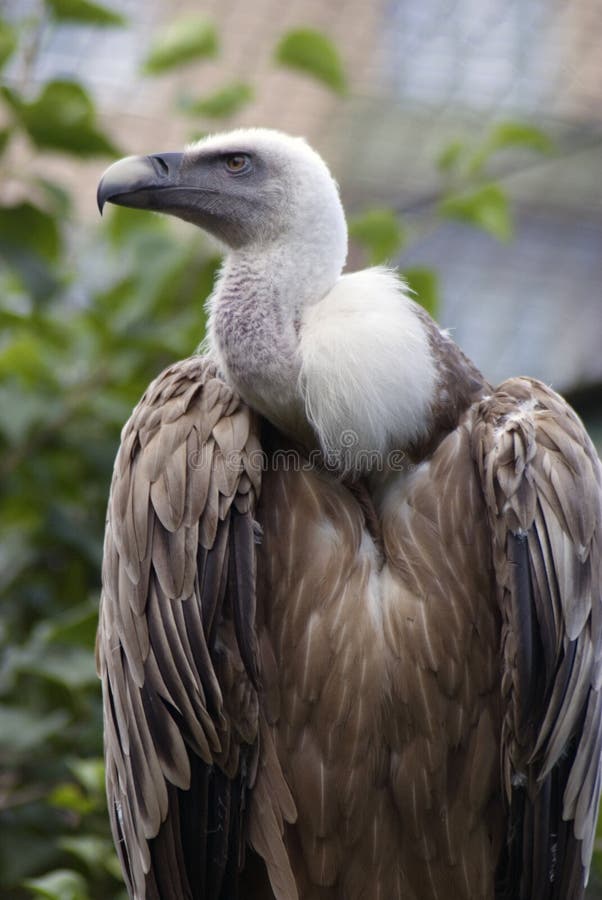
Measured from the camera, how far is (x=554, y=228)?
746cm

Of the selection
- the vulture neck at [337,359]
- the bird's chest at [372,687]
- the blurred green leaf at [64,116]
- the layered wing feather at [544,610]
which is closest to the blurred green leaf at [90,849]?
the bird's chest at [372,687]

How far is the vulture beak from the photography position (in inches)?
140

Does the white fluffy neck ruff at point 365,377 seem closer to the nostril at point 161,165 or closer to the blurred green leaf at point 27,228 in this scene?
the nostril at point 161,165

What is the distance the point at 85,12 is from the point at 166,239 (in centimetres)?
77

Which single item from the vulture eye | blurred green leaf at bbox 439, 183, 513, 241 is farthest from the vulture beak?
blurred green leaf at bbox 439, 183, 513, 241

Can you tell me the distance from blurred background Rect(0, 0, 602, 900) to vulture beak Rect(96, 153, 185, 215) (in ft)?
3.55

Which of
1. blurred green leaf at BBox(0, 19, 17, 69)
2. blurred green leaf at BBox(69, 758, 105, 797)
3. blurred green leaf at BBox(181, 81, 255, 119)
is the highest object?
blurred green leaf at BBox(0, 19, 17, 69)

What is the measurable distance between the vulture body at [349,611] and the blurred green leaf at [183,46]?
210cm

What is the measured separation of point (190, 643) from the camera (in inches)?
129

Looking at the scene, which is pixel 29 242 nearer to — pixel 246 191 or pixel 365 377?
pixel 246 191

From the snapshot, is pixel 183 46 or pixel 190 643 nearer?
pixel 190 643

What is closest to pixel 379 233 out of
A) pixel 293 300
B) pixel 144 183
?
pixel 144 183

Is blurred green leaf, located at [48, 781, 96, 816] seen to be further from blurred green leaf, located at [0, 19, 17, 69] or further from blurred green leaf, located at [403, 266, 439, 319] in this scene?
blurred green leaf, located at [0, 19, 17, 69]

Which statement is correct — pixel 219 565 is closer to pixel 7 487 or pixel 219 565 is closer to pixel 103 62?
pixel 7 487
